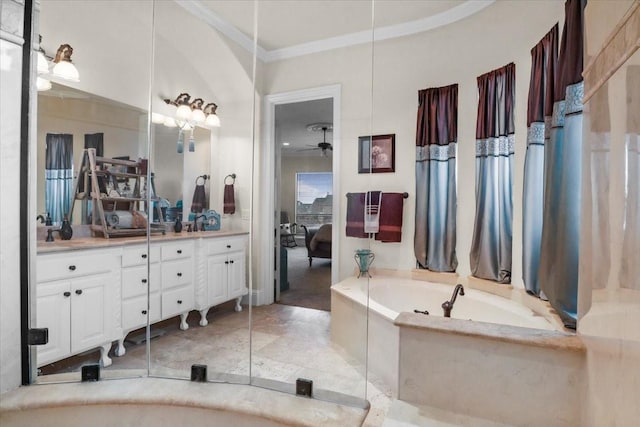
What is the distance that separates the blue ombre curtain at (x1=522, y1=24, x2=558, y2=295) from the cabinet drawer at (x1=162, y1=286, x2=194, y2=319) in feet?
7.90

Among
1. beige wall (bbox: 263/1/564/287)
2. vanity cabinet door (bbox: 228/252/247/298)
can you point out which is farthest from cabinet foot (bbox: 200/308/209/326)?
beige wall (bbox: 263/1/564/287)

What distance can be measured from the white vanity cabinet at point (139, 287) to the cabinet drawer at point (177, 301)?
0.06 metres

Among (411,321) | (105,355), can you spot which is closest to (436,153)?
(411,321)

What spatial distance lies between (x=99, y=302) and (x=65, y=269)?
0.98ft

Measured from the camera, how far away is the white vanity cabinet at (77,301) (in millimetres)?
1677

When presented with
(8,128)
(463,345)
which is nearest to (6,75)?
(8,128)

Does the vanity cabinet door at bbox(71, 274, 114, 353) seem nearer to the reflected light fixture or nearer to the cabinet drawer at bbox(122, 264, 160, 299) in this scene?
the cabinet drawer at bbox(122, 264, 160, 299)

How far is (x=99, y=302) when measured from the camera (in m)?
1.92

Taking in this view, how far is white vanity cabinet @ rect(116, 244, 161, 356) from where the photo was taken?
206cm

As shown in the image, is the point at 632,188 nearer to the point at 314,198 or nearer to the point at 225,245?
the point at 314,198

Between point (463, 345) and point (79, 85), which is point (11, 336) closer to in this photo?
point (79, 85)

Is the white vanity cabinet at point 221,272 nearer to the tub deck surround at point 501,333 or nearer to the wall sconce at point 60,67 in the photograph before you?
the wall sconce at point 60,67

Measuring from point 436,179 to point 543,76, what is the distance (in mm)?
1001

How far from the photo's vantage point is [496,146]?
87.4 inches
